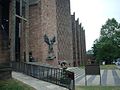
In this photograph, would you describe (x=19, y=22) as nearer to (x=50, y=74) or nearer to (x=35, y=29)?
(x=35, y=29)

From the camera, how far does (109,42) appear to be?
70000 mm

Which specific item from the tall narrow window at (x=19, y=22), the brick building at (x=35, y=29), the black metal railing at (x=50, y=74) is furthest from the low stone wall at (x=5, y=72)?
the tall narrow window at (x=19, y=22)

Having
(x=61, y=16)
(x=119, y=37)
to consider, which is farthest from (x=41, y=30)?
(x=119, y=37)

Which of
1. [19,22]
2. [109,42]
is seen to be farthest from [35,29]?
[109,42]

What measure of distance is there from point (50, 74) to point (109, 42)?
54.4m

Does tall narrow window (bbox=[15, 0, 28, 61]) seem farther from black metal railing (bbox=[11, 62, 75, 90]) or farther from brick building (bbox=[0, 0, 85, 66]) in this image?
black metal railing (bbox=[11, 62, 75, 90])

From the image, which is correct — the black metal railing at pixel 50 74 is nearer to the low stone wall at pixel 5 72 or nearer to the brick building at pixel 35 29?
the brick building at pixel 35 29

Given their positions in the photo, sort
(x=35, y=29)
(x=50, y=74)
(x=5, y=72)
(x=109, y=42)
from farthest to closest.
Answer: (x=109, y=42), (x=35, y=29), (x=50, y=74), (x=5, y=72)

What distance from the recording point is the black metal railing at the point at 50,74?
15.6 meters

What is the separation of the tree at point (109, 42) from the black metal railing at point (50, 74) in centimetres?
5175

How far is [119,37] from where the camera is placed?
71.9 m

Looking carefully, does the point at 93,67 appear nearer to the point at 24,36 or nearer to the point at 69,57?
the point at 24,36

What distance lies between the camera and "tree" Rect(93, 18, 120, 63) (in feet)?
228

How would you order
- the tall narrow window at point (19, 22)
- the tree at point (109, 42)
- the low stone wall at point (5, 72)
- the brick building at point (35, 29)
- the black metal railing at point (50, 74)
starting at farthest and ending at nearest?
1. the tree at point (109, 42)
2. the tall narrow window at point (19, 22)
3. the brick building at point (35, 29)
4. the black metal railing at point (50, 74)
5. the low stone wall at point (5, 72)
